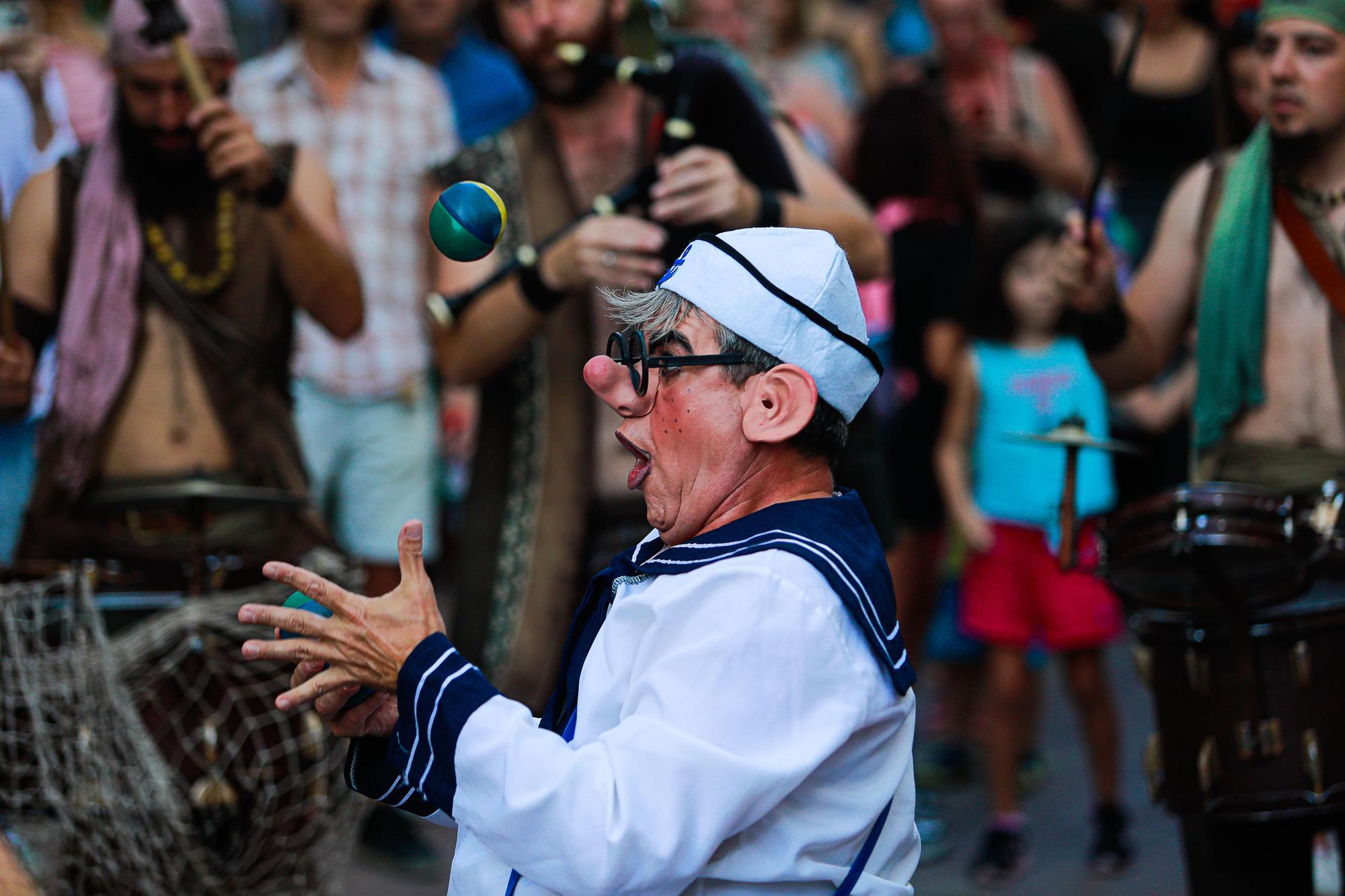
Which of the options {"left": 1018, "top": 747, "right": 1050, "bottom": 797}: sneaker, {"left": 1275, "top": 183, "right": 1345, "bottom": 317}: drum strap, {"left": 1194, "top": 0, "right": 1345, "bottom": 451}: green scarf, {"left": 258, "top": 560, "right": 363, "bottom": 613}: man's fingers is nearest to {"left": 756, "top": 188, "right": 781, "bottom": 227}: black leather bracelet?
{"left": 1194, "top": 0, "right": 1345, "bottom": 451}: green scarf

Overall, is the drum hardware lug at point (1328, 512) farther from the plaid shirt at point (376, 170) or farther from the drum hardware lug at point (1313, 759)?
the plaid shirt at point (376, 170)

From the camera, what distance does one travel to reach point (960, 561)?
569 centimetres

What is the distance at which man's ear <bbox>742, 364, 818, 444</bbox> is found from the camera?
89.4 inches

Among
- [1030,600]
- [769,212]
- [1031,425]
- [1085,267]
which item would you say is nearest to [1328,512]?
[1085,267]

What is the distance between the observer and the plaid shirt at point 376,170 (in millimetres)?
5113

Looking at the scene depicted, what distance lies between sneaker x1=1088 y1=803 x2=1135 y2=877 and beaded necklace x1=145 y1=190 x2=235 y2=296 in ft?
9.52

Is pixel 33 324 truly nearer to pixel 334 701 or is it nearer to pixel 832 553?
pixel 334 701

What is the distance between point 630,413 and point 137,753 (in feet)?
4.89

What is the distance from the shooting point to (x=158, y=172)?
379 cm

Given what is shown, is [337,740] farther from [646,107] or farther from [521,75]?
[521,75]

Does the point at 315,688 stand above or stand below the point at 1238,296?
below

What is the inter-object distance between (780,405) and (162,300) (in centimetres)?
198

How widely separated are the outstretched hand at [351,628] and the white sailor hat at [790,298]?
1.73 ft

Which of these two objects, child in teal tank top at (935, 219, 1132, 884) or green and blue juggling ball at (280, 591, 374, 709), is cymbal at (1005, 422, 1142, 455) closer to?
green and blue juggling ball at (280, 591, 374, 709)
